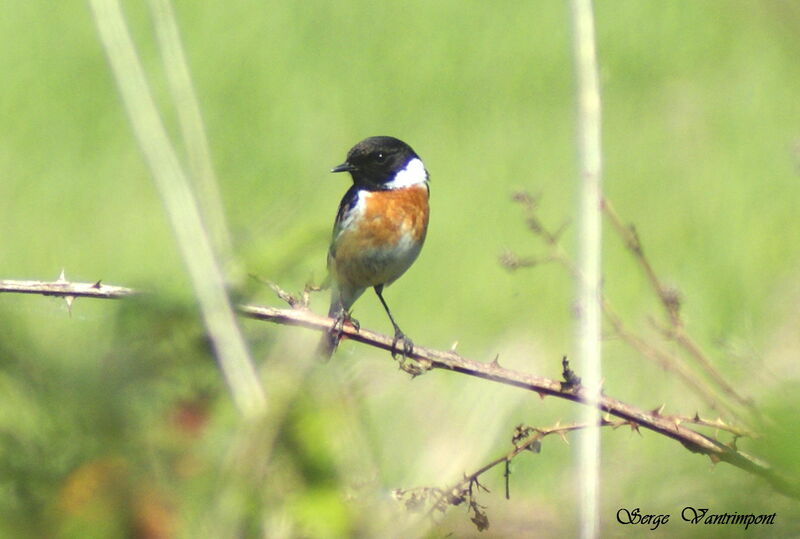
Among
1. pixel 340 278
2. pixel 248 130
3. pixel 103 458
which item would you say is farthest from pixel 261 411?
pixel 248 130

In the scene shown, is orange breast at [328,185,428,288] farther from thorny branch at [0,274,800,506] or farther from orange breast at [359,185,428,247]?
thorny branch at [0,274,800,506]

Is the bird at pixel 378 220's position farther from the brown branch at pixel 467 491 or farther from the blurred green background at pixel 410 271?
the brown branch at pixel 467 491

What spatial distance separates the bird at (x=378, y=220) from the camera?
16.1 feet

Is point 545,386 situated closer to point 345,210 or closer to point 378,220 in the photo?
point 378,220

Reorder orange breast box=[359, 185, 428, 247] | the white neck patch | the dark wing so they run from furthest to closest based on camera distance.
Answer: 1. the white neck patch
2. the dark wing
3. orange breast box=[359, 185, 428, 247]

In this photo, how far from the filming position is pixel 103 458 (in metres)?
0.85

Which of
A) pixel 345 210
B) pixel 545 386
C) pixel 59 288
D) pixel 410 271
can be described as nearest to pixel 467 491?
pixel 545 386

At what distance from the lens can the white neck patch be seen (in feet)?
16.8

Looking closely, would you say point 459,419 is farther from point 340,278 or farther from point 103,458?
point 340,278

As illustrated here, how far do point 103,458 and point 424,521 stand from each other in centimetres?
28

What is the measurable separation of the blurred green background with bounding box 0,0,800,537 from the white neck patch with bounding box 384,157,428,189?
1.37 feet

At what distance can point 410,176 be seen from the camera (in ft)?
17.0

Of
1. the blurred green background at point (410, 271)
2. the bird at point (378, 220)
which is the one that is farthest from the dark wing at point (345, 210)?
the blurred green background at point (410, 271)

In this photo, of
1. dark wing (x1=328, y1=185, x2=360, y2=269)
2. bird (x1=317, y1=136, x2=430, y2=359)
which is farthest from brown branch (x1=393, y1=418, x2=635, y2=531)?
dark wing (x1=328, y1=185, x2=360, y2=269)
